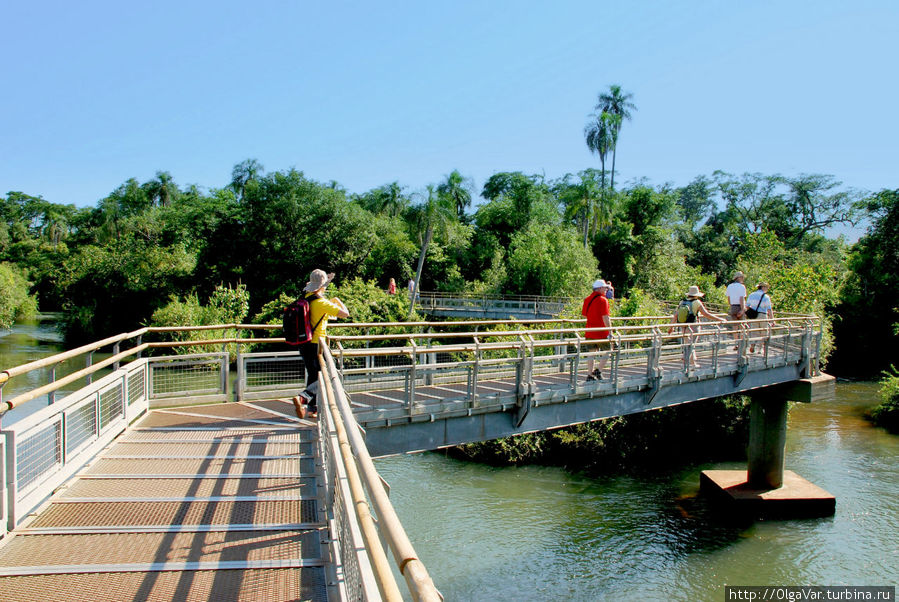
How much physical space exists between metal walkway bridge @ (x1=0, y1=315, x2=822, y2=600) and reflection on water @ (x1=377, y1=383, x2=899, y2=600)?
4.33m

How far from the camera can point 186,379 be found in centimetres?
1012

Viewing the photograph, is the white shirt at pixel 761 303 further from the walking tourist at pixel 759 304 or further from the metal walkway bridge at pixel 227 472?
the metal walkway bridge at pixel 227 472

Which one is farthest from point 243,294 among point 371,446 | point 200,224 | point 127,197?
point 127,197

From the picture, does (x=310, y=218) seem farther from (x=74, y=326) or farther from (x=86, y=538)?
(x=86, y=538)

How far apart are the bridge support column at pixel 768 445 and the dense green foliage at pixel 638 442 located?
4038 mm

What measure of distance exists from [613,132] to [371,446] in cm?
6036

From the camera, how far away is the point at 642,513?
55.1 feet

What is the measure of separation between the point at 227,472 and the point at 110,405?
87.6 inches

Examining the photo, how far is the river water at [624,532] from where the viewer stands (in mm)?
12898

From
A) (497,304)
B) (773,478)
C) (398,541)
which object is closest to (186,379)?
(398,541)

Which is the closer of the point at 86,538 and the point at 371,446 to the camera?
the point at 86,538

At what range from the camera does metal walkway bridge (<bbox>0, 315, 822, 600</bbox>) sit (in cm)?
381

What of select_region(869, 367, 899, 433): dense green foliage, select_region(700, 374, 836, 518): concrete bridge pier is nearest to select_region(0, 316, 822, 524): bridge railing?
select_region(700, 374, 836, 518): concrete bridge pier

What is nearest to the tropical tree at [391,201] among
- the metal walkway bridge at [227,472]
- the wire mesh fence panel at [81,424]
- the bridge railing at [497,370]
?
the bridge railing at [497,370]
